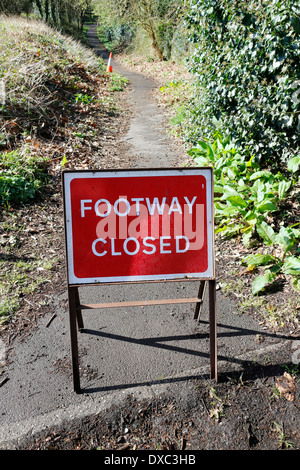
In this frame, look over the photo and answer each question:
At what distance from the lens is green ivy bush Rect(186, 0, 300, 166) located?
4555mm

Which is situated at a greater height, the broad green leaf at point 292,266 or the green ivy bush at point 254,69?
the green ivy bush at point 254,69

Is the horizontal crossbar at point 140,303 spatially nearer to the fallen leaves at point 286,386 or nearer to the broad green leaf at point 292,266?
the fallen leaves at point 286,386

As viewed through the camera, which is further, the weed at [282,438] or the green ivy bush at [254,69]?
the green ivy bush at [254,69]

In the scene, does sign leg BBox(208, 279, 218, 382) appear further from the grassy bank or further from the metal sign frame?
the grassy bank

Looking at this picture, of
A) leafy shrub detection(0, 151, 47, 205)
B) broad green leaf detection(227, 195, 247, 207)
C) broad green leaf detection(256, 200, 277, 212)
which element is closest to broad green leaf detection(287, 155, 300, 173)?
broad green leaf detection(256, 200, 277, 212)

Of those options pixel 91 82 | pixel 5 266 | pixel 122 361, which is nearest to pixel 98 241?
pixel 122 361

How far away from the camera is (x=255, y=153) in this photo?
5562 mm

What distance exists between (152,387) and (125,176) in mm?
1520

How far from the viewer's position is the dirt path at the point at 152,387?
2379 millimetres

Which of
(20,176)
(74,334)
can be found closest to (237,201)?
(74,334)

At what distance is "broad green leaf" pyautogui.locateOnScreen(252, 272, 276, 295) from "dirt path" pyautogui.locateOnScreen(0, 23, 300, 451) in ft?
0.84

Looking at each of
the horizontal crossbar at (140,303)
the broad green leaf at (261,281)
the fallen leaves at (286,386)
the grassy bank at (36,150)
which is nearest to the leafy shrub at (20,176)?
the grassy bank at (36,150)

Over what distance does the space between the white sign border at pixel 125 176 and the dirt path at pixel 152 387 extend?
75 cm

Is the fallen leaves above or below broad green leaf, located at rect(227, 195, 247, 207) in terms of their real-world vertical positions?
below
